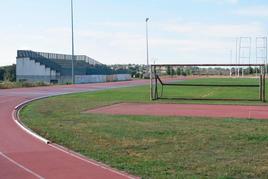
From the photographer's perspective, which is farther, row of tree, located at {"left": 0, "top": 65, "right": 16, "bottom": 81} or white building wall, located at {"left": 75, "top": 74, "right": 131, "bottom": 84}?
row of tree, located at {"left": 0, "top": 65, "right": 16, "bottom": 81}

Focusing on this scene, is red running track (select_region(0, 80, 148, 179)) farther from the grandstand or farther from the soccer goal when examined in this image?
the grandstand

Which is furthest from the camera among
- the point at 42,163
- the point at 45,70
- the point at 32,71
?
the point at 45,70

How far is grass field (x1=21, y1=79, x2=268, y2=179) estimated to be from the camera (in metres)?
9.84

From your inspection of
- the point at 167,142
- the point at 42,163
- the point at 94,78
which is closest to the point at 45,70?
the point at 94,78

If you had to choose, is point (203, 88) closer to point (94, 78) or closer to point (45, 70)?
point (94, 78)

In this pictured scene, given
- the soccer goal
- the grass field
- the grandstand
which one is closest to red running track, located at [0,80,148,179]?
the grass field

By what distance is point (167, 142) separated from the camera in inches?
518

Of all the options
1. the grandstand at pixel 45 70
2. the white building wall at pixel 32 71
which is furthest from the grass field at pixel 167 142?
the white building wall at pixel 32 71

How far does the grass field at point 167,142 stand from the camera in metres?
9.84

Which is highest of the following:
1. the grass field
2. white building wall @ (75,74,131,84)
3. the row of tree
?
the row of tree

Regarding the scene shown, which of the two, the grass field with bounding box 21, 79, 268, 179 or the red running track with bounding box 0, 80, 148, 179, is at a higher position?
the grass field with bounding box 21, 79, 268, 179

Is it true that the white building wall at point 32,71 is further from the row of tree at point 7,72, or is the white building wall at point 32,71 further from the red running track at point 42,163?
the red running track at point 42,163

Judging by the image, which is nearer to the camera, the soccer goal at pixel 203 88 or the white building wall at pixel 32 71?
the soccer goal at pixel 203 88

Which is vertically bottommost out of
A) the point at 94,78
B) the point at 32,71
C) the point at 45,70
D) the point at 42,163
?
the point at 42,163
